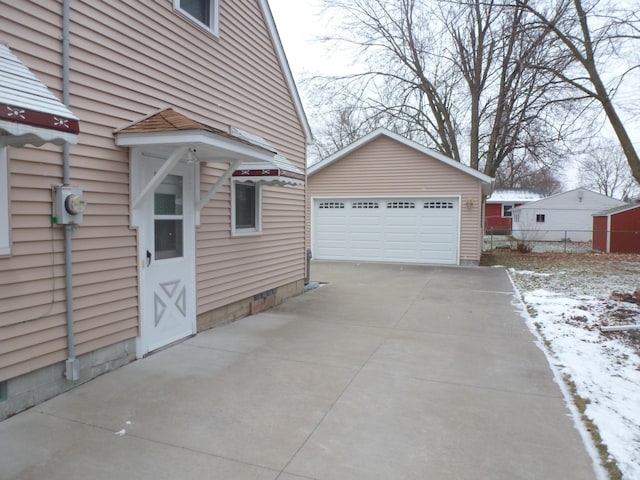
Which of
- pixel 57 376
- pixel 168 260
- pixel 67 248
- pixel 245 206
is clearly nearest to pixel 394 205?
pixel 245 206

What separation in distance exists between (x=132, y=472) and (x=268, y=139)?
552 cm

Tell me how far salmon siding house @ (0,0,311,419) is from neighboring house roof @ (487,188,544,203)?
1310 inches

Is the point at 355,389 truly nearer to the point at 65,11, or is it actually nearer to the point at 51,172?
the point at 51,172

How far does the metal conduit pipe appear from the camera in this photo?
11.3 feet

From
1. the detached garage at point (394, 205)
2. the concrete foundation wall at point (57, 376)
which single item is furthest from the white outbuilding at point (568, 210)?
the concrete foundation wall at point (57, 376)

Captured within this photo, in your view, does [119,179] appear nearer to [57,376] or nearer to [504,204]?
[57,376]

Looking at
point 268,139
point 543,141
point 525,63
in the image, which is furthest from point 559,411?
point 543,141

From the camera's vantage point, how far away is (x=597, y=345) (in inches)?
202

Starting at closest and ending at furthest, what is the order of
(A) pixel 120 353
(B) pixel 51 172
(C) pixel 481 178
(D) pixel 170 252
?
(B) pixel 51 172, (A) pixel 120 353, (D) pixel 170 252, (C) pixel 481 178

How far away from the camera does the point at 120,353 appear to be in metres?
4.13

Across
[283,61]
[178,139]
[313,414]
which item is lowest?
[313,414]

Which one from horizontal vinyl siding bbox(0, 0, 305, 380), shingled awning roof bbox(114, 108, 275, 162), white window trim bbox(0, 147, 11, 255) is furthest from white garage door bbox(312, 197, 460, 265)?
white window trim bbox(0, 147, 11, 255)

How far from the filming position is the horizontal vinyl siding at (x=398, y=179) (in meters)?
13.4

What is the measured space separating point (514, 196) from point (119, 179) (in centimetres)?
3775
